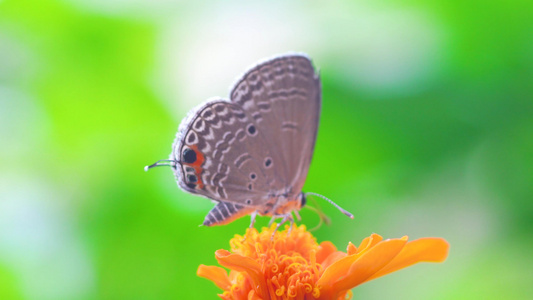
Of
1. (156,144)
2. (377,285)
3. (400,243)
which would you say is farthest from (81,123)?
(400,243)

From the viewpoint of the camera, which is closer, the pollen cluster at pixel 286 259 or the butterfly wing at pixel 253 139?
the pollen cluster at pixel 286 259

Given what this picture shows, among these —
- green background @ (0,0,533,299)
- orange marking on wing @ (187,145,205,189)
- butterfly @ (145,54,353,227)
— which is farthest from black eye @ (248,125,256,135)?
green background @ (0,0,533,299)

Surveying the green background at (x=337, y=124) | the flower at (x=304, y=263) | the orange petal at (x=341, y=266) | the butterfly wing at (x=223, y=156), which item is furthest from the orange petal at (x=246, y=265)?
the green background at (x=337, y=124)

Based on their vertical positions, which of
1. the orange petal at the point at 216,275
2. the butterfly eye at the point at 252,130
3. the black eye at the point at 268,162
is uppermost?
the butterfly eye at the point at 252,130

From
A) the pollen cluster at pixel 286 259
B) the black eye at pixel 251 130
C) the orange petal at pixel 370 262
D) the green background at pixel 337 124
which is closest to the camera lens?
the orange petal at pixel 370 262

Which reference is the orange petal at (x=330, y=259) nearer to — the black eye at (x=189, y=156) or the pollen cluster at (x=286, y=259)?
the pollen cluster at (x=286, y=259)

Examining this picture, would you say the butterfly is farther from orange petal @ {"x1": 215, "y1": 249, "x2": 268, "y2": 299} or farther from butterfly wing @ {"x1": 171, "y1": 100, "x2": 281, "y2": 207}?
orange petal @ {"x1": 215, "y1": 249, "x2": 268, "y2": 299}

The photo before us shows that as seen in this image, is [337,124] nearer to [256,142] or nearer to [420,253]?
[256,142]

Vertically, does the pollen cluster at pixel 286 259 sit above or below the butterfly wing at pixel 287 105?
below

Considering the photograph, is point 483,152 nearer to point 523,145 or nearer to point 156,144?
point 523,145
